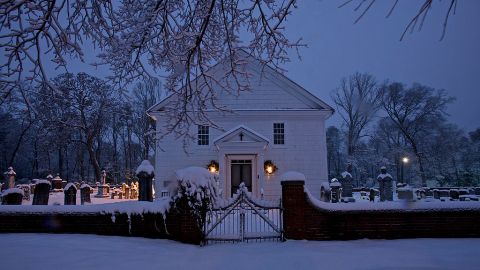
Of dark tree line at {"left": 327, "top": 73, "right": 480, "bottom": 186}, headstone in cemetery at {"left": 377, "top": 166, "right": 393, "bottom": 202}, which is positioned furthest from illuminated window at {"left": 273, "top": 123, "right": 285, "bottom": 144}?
dark tree line at {"left": 327, "top": 73, "right": 480, "bottom": 186}

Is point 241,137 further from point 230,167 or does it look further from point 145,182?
point 145,182

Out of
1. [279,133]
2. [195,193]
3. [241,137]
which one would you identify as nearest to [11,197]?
[195,193]

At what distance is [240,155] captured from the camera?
1911cm

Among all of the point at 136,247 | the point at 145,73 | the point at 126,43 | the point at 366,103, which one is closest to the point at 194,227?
the point at 136,247

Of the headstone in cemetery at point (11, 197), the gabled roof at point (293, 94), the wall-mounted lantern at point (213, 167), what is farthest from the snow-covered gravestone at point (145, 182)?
the gabled roof at point (293, 94)

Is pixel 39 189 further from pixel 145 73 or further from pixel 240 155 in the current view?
pixel 145 73

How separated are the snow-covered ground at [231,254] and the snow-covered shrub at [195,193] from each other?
96 centimetres

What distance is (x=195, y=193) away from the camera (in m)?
9.25

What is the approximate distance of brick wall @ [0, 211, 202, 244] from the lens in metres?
9.30

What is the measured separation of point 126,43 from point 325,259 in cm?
582

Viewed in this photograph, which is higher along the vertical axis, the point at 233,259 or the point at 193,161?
the point at 193,161

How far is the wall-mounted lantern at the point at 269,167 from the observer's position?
62.7ft

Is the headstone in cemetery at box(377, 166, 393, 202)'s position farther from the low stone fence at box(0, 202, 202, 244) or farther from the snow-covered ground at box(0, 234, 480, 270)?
the low stone fence at box(0, 202, 202, 244)

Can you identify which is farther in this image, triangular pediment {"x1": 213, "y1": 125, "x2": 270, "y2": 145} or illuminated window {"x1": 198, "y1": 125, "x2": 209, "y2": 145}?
illuminated window {"x1": 198, "y1": 125, "x2": 209, "y2": 145}
